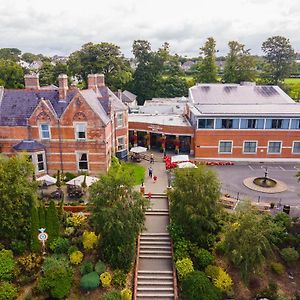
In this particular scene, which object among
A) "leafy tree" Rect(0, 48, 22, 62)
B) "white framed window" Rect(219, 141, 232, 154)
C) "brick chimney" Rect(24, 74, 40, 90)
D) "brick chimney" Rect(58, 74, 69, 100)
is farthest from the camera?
"leafy tree" Rect(0, 48, 22, 62)

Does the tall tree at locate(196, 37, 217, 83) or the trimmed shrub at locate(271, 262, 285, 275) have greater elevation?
the tall tree at locate(196, 37, 217, 83)

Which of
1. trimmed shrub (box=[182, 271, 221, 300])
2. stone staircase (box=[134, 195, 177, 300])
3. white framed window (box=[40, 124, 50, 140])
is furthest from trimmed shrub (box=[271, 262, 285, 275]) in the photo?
white framed window (box=[40, 124, 50, 140])

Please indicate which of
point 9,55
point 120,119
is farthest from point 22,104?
point 9,55

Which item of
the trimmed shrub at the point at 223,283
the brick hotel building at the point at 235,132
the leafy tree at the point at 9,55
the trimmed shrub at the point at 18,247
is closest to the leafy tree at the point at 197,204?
the trimmed shrub at the point at 223,283

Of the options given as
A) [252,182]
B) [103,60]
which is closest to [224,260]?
[252,182]

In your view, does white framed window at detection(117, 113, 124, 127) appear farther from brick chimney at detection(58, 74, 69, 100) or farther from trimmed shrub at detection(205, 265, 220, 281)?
trimmed shrub at detection(205, 265, 220, 281)

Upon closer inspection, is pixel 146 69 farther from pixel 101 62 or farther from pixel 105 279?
pixel 105 279
